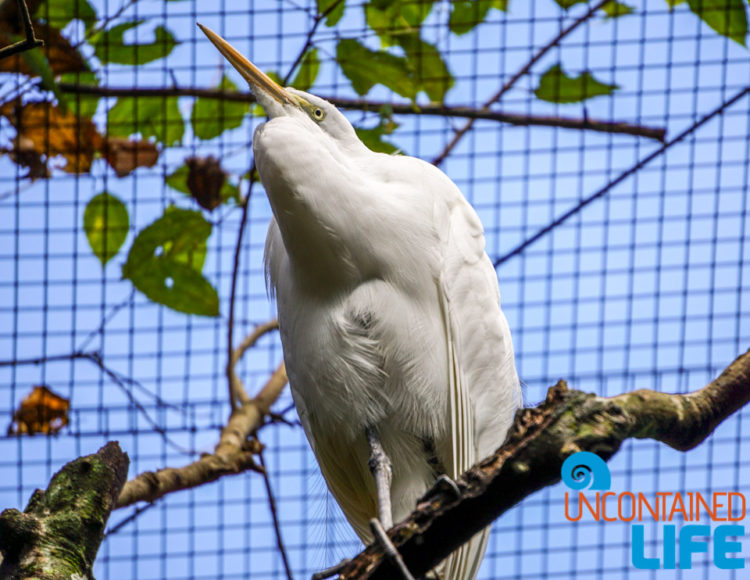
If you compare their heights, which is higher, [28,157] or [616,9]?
[616,9]

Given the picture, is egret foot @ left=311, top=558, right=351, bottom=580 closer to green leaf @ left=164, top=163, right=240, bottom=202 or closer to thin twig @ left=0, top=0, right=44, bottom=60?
thin twig @ left=0, top=0, right=44, bottom=60

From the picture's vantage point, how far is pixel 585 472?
3.26ft

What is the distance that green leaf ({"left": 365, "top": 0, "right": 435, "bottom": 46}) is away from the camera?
75.7 inches

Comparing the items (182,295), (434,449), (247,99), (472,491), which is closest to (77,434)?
(182,295)

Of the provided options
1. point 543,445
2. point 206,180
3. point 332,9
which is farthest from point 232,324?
point 543,445

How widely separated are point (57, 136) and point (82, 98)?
13cm

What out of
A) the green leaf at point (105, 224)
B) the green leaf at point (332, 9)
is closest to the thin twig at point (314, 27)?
the green leaf at point (332, 9)

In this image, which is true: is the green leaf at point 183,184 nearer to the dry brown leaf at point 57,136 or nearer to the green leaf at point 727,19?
the dry brown leaf at point 57,136

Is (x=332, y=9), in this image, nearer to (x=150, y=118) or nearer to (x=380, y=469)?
(x=150, y=118)

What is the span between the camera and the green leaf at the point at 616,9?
2137mm

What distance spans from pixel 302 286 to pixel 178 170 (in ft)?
2.21

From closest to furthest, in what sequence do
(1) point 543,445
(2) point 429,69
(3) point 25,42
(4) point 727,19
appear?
(1) point 543,445 < (3) point 25,42 < (4) point 727,19 < (2) point 429,69

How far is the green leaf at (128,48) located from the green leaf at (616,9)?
101cm

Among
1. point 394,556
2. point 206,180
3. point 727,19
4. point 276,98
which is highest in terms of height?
point 727,19
